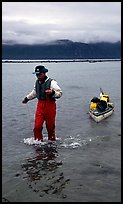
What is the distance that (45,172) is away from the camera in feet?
33.8

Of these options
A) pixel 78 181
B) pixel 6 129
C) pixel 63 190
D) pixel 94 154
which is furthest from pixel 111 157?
pixel 6 129

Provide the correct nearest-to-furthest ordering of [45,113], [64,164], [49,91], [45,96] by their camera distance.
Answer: [64,164], [49,91], [45,96], [45,113]

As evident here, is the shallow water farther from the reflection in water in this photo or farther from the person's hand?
Answer: the person's hand

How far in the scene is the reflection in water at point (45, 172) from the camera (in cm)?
911

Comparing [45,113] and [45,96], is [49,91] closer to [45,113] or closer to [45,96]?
[45,96]

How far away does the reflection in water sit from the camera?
9.11 m

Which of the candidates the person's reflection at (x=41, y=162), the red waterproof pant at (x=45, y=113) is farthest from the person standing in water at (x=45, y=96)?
the person's reflection at (x=41, y=162)

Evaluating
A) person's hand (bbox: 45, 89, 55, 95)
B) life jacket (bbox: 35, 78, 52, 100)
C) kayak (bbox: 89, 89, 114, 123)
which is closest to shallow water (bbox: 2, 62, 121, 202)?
kayak (bbox: 89, 89, 114, 123)

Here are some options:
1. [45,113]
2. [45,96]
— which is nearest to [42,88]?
[45,96]

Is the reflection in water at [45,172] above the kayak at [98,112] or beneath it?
beneath

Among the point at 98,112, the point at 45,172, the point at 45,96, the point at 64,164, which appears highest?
the point at 45,96

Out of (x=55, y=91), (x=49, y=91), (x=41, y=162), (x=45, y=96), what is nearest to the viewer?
(x=41, y=162)

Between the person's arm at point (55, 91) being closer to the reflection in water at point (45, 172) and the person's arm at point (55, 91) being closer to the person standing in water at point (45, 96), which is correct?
the person standing in water at point (45, 96)

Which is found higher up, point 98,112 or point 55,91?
point 55,91
